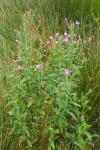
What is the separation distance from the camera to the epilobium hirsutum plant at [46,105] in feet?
7.80

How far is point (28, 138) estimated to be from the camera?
2.46 metres

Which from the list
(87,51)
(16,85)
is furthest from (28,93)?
(87,51)

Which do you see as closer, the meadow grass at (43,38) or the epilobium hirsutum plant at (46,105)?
the epilobium hirsutum plant at (46,105)

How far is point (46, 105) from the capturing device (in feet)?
8.10

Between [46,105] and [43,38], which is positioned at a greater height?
[43,38]

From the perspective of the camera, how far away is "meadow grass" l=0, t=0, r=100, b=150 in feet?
8.41

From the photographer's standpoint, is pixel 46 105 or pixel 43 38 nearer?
pixel 46 105

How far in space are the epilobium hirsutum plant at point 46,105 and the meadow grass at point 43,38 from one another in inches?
0.8

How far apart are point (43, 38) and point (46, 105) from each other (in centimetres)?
108

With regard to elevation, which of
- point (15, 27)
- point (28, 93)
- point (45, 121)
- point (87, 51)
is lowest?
point (45, 121)

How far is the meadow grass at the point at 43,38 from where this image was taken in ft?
8.41

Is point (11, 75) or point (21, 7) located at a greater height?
point (21, 7)

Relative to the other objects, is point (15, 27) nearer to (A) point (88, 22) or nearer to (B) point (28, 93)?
(A) point (88, 22)

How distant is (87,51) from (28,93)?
37.2 inches
